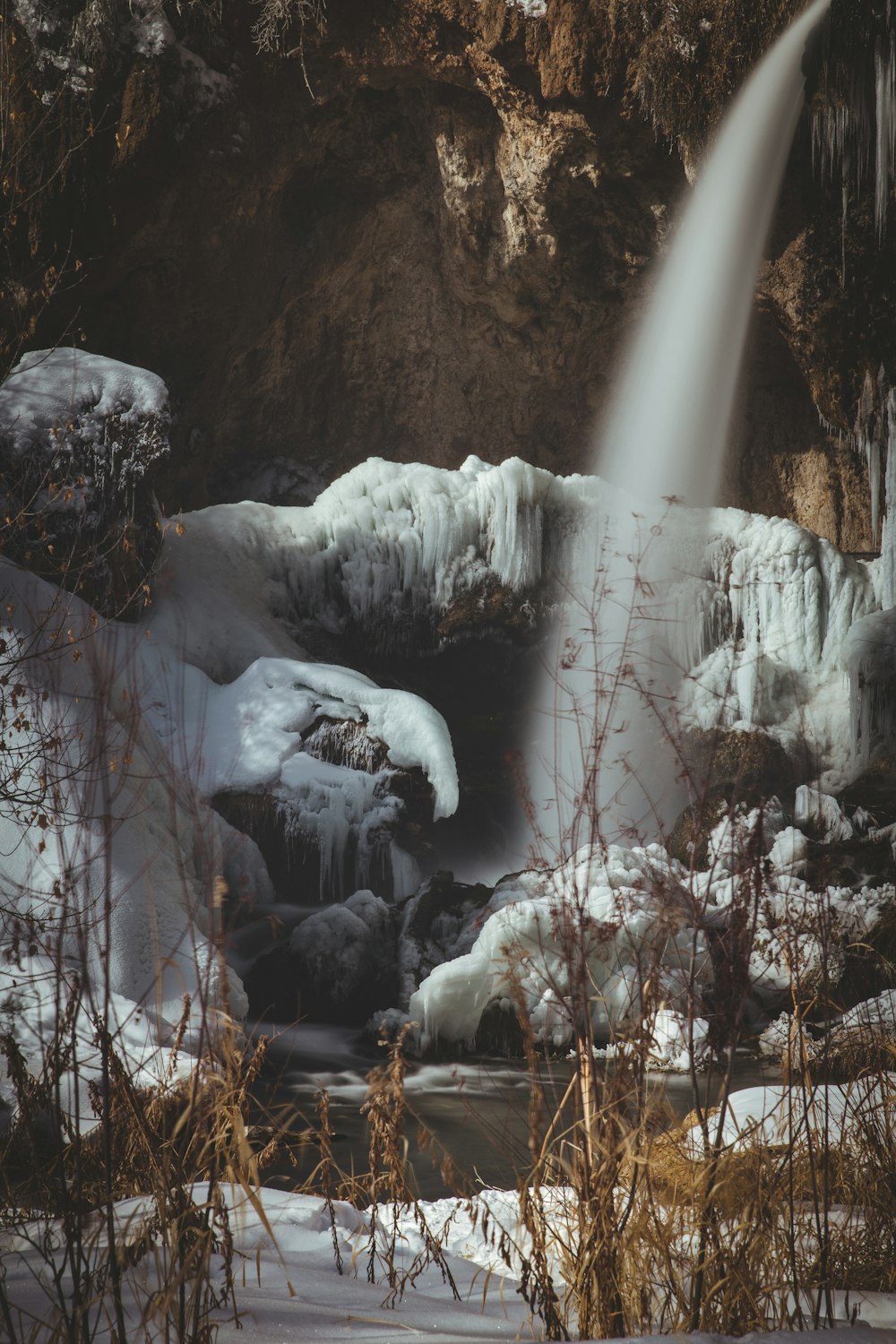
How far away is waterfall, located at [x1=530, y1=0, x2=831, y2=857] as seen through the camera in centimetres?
1154

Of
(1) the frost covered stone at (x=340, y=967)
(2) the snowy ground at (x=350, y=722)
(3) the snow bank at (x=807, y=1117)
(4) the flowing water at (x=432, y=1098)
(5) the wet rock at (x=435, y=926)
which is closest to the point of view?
(3) the snow bank at (x=807, y=1117)

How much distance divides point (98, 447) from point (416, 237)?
633 centimetres

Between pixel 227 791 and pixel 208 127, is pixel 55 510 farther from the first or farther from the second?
pixel 208 127

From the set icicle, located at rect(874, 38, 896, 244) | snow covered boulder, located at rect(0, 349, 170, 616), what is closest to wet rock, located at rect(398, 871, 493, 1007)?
snow covered boulder, located at rect(0, 349, 170, 616)

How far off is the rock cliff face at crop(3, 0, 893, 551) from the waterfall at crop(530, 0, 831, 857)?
0.27 metres

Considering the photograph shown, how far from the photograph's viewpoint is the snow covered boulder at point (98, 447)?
9039 millimetres

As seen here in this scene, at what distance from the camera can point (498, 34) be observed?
11414 millimetres

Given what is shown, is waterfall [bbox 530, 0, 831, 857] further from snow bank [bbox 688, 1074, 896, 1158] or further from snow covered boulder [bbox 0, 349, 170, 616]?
snow bank [bbox 688, 1074, 896, 1158]

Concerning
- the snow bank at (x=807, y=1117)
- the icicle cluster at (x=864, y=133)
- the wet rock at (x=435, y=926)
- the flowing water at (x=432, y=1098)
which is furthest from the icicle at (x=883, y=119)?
the snow bank at (x=807, y=1117)

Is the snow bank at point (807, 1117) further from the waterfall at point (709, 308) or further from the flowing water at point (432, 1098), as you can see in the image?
the waterfall at point (709, 308)

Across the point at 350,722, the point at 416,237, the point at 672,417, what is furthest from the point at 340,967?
the point at 416,237

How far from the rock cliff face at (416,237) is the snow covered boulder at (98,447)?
0.92 m

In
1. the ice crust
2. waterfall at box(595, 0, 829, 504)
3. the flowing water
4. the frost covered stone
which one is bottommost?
the flowing water

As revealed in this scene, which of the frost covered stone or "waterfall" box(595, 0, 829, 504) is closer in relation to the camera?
the frost covered stone
